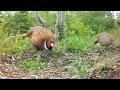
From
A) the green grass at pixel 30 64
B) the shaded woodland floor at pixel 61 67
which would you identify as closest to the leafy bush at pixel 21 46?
the shaded woodland floor at pixel 61 67

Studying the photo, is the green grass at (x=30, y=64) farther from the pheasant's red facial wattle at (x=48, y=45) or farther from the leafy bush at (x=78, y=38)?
the leafy bush at (x=78, y=38)

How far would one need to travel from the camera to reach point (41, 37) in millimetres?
5051

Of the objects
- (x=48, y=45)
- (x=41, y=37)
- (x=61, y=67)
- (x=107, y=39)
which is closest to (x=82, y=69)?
(x=61, y=67)

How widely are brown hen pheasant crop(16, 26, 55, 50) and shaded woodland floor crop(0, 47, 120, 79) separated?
5.0 inches

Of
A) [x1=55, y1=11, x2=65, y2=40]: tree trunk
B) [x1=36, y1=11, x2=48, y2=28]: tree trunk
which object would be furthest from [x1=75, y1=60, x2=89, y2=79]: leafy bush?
[x1=36, y1=11, x2=48, y2=28]: tree trunk

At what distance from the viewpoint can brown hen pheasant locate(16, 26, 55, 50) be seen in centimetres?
492

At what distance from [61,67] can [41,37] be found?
67 cm

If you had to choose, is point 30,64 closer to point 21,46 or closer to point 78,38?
point 21,46

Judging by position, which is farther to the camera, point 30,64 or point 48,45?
point 48,45

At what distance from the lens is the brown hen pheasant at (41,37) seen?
16.1 feet

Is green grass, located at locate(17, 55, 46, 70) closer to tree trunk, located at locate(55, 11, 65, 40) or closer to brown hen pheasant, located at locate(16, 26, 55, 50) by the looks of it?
brown hen pheasant, located at locate(16, 26, 55, 50)

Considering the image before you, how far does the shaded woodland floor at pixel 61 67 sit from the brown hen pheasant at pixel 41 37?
13cm

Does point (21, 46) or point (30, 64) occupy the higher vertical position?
point (21, 46)
